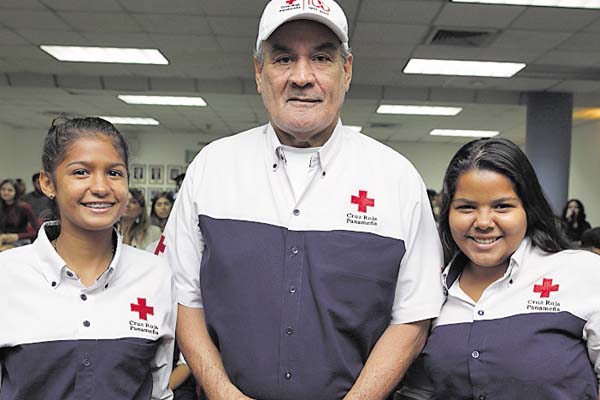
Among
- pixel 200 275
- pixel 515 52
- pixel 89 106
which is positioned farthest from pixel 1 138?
pixel 200 275

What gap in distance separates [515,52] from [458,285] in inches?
193

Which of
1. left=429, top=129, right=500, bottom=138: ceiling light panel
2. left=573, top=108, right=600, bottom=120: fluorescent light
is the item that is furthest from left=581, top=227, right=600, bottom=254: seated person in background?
left=429, top=129, right=500, bottom=138: ceiling light panel

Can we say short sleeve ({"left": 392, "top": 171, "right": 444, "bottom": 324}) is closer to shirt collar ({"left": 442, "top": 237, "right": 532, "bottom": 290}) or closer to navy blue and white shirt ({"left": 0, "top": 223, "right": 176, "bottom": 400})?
shirt collar ({"left": 442, "top": 237, "right": 532, "bottom": 290})

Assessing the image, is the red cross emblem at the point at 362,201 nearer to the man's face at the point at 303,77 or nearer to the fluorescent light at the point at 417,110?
the man's face at the point at 303,77

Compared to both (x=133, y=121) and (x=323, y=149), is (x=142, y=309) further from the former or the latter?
(x=133, y=121)

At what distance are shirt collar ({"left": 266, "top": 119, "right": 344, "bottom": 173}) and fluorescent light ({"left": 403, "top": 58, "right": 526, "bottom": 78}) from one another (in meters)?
4.88

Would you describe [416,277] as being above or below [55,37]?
below

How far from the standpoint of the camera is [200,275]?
134 centimetres

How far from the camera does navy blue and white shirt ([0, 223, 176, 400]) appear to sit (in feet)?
3.86

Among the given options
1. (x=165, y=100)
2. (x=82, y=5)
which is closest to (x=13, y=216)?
(x=82, y=5)

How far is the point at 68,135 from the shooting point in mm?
1295

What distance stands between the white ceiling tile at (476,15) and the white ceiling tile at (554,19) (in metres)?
0.10

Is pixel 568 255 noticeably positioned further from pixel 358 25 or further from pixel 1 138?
pixel 1 138

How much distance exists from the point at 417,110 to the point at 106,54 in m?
4.81
